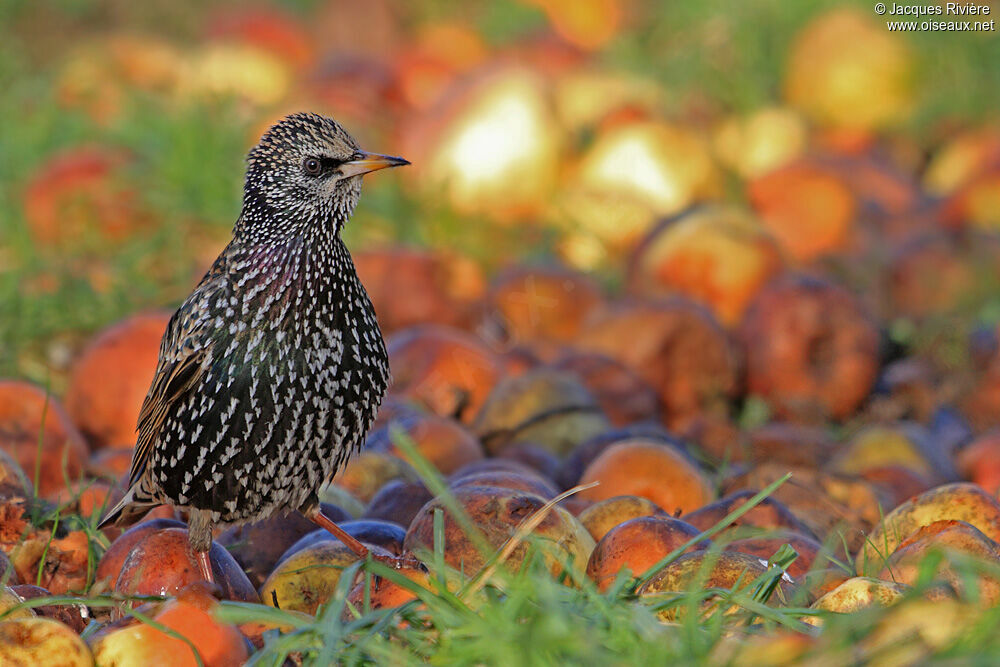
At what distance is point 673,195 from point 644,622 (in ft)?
19.5

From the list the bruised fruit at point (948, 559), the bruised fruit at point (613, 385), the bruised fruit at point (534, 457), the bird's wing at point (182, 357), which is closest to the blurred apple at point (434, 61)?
the bruised fruit at point (613, 385)

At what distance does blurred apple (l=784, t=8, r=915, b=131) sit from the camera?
9352 mm

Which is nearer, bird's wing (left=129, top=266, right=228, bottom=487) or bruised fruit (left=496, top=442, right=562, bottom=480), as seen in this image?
bird's wing (left=129, top=266, right=228, bottom=487)

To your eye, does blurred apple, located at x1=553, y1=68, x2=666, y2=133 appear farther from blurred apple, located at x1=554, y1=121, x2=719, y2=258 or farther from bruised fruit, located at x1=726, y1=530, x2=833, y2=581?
bruised fruit, located at x1=726, y1=530, x2=833, y2=581

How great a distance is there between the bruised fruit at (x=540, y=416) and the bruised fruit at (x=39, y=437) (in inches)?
58.6

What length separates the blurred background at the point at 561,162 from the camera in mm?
6781

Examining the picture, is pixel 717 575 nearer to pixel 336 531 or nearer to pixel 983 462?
pixel 336 531

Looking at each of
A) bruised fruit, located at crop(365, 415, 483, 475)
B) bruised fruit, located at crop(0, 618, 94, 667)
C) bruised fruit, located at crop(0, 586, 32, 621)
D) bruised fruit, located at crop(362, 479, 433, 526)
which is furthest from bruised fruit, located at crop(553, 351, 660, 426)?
bruised fruit, located at crop(0, 618, 94, 667)

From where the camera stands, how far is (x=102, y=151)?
795 cm

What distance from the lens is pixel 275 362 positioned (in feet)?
11.7

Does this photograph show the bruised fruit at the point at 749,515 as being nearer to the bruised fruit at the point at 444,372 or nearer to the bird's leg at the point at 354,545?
the bird's leg at the point at 354,545

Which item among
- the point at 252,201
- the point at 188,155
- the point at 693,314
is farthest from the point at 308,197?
the point at 188,155

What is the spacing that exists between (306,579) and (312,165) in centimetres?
118

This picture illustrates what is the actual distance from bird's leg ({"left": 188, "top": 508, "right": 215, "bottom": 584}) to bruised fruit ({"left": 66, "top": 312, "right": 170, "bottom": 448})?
1.79m
